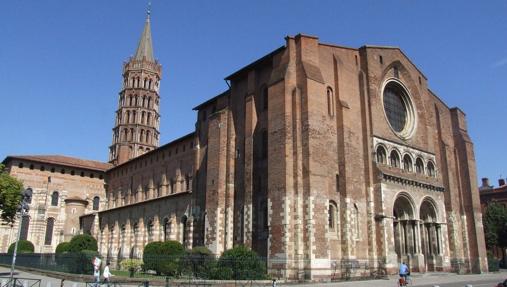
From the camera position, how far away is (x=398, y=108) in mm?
35906

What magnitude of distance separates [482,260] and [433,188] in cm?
713

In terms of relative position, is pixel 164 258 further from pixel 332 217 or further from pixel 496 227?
pixel 496 227

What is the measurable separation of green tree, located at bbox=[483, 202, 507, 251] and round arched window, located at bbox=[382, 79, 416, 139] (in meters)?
23.0

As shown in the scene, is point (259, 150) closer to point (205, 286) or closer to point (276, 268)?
point (276, 268)

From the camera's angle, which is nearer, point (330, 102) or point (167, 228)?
point (330, 102)

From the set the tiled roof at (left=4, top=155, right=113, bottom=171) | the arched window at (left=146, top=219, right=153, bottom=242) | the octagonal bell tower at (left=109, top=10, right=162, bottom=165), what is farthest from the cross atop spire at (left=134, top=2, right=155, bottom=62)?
the arched window at (left=146, top=219, right=153, bottom=242)

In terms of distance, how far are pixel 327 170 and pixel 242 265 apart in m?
7.74

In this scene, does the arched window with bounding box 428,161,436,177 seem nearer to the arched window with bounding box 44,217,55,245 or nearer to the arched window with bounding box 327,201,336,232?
the arched window with bounding box 327,201,336,232

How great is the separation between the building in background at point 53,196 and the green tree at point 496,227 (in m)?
47.0

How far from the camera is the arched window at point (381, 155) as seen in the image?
3128cm

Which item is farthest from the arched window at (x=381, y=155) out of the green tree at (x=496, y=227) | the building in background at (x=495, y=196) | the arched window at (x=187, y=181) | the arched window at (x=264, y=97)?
the building in background at (x=495, y=196)

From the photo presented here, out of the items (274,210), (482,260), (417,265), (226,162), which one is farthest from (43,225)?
(482,260)

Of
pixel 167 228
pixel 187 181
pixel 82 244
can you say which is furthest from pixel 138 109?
pixel 82 244

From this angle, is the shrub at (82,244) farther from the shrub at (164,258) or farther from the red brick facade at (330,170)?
the shrub at (164,258)
